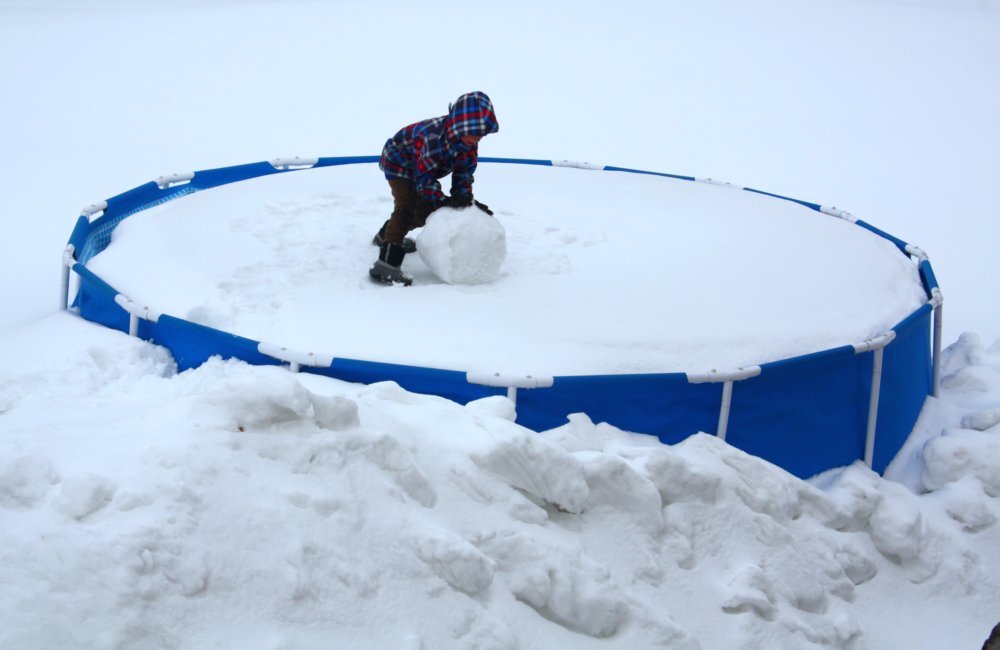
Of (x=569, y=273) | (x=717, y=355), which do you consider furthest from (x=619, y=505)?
(x=569, y=273)

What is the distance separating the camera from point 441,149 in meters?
3.16

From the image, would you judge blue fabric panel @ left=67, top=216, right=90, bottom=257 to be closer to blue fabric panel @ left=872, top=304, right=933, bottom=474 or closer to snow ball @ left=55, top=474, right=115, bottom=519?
snow ball @ left=55, top=474, right=115, bottom=519

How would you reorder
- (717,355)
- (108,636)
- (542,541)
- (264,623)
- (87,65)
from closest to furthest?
(108,636) < (264,623) < (542,541) < (717,355) < (87,65)

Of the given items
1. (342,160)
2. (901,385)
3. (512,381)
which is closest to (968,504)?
(901,385)

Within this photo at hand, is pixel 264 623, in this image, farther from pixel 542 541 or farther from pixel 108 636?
pixel 542 541

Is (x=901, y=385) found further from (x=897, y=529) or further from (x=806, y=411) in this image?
(x=897, y=529)

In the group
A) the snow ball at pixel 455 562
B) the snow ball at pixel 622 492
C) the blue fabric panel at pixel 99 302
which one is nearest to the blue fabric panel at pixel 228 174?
the blue fabric panel at pixel 99 302

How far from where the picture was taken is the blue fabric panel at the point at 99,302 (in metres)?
2.97

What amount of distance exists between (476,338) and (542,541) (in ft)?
2.79

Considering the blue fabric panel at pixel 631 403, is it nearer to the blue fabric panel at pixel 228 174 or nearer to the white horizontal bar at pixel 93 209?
the white horizontal bar at pixel 93 209

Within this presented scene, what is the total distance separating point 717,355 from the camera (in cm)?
274

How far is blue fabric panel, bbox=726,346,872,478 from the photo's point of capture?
269 centimetres

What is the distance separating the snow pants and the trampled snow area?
12cm

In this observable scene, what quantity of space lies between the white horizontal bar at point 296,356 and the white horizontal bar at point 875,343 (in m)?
1.37
